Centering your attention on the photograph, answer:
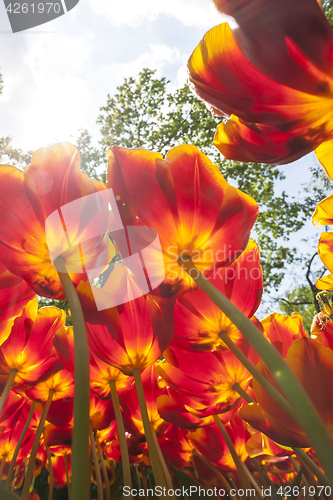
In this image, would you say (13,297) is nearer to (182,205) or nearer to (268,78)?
(182,205)

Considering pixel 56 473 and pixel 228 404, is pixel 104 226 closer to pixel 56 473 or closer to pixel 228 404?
pixel 228 404

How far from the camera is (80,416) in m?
0.19

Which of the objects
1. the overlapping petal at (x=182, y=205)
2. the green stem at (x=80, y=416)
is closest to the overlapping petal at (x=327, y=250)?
the overlapping petal at (x=182, y=205)

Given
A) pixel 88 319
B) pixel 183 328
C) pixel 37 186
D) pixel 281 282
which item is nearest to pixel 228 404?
pixel 183 328

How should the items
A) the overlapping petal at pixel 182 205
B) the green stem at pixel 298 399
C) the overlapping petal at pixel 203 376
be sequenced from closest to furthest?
the green stem at pixel 298 399, the overlapping petal at pixel 182 205, the overlapping petal at pixel 203 376

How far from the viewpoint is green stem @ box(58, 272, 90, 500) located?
171mm

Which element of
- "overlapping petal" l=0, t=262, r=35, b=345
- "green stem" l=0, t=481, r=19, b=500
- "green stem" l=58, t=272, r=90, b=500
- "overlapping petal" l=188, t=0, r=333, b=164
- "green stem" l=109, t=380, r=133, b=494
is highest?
"overlapping petal" l=188, t=0, r=333, b=164

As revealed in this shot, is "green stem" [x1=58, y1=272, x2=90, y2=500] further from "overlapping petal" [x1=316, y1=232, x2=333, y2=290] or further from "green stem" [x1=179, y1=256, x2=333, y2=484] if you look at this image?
"overlapping petal" [x1=316, y1=232, x2=333, y2=290]

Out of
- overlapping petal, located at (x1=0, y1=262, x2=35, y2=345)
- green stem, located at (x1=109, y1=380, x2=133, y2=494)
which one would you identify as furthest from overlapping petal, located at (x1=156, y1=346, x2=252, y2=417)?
overlapping petal, located at (x1=0, y1=262, x2=35, y2=345)

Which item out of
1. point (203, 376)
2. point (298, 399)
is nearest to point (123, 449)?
point (203, 376)

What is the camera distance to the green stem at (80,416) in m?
0.17

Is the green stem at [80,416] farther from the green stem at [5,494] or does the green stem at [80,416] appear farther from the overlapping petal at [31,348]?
the overlapping petal at [31,348]

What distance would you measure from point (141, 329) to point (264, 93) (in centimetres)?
26

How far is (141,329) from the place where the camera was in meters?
0.36
